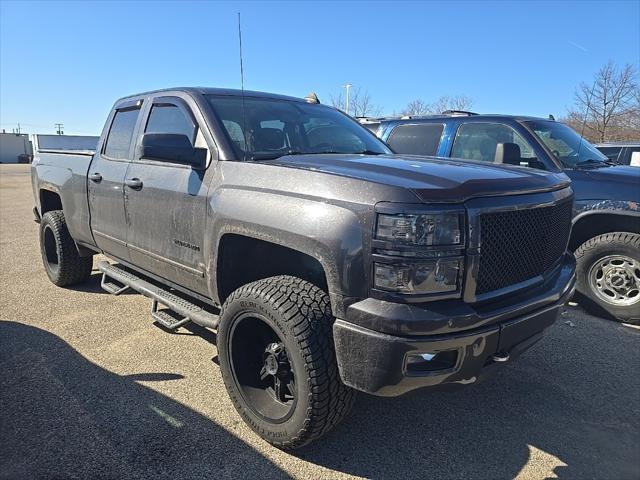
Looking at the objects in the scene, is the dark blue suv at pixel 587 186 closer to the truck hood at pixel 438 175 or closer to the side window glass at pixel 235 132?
the truck hood at pixel 438 175

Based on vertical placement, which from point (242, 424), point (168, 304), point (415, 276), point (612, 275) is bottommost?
point (242, 424)

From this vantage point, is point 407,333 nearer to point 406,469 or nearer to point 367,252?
point 367,252

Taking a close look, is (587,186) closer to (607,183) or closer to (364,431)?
(607,183)

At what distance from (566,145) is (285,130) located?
3.76 m

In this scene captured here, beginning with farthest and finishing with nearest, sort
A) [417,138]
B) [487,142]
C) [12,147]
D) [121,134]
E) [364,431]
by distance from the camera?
[12,147] → [417,138] → [487,142] → [121,134] → [364,431]

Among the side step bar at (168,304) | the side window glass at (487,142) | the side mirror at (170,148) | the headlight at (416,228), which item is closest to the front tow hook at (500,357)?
the headlight at (416,228)

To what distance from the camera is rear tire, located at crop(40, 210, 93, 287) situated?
5337mm

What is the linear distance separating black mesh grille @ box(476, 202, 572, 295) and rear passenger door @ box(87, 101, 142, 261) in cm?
298

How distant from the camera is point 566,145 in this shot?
558 cm

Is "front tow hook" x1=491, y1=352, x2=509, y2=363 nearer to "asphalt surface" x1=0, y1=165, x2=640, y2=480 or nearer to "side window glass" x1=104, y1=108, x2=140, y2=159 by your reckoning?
"asphalt surface" x1=0, y1=165, x2=640, y2=480

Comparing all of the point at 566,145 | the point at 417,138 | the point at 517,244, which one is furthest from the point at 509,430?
the point at 417,138

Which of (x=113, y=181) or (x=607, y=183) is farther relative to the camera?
(x=607, y=183)

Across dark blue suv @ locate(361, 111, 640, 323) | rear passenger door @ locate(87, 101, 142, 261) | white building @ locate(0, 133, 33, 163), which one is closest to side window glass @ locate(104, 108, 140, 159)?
rear passenger door @ locate(87, 101, 142, 261)

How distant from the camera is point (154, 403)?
310 cm
